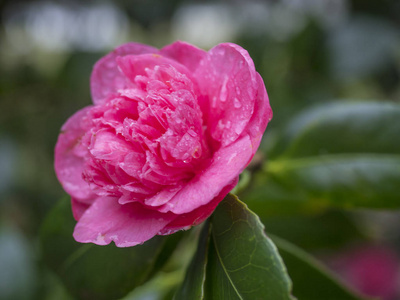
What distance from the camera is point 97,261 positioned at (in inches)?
29.3

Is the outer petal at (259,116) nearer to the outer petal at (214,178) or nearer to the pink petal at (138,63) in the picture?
the outer petal at (214,178)

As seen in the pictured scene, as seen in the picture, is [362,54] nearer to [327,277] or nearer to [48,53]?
[327,277]

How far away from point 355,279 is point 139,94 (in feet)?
4.91

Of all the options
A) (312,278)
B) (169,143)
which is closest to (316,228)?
(312,278)

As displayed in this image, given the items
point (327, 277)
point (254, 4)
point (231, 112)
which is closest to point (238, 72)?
point (231, 112)

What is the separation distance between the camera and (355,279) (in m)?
1.81

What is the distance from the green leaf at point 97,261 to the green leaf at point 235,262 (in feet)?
0.28

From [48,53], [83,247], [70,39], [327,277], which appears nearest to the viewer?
[83,247]

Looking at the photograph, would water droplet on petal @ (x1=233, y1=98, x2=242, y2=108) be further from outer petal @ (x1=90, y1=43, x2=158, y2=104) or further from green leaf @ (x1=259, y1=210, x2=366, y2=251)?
green leaf @ (x1=259, y1=210, x2=366, y2=251)

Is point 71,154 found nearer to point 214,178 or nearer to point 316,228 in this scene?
point 214,178

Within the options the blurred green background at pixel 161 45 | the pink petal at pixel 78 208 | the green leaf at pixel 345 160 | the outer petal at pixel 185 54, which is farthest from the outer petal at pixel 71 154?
the blurred green background at pixel 161 45

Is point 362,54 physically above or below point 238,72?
below

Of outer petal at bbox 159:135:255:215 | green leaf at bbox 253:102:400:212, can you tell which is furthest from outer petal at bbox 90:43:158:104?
green leaf at bbox 253:102:400:212

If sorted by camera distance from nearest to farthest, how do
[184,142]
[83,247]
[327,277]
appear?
[184,142], [83,247], [327,277]
